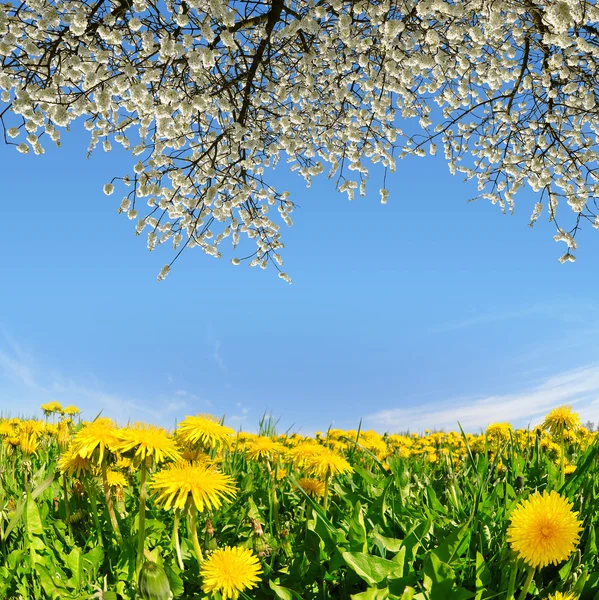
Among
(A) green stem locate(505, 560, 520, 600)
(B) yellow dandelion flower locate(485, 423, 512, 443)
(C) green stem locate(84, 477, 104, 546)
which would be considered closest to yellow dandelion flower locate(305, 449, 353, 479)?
(A) green stem locate(505, 560, 520, 600)

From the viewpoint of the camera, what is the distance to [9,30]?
4.05m

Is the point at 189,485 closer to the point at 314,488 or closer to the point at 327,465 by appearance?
the point at 327,465

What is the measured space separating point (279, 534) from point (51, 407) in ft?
9.09

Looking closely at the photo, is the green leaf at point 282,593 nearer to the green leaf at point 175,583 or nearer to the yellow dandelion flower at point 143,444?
the green leaf at point 175,583

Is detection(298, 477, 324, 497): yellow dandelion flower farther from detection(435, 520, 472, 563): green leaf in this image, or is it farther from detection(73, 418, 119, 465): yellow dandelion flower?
detection(73, 418, 119, 465): yellow dandelion flower

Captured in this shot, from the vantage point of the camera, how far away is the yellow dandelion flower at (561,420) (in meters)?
2.45

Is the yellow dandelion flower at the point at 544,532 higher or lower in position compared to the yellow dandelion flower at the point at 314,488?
lower

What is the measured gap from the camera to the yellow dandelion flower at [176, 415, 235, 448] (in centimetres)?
159

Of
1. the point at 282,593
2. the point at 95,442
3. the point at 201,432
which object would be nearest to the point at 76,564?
the point at 95,442

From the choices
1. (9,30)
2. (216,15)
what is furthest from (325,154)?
(9,30)

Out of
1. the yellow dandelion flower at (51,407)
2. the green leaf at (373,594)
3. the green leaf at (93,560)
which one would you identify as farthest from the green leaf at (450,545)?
the yellow dandelion flower at (51,407)

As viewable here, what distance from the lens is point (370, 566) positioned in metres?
1.30

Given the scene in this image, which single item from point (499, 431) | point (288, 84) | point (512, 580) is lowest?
point (512, 580)

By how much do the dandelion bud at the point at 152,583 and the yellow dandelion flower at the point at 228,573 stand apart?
130mm
